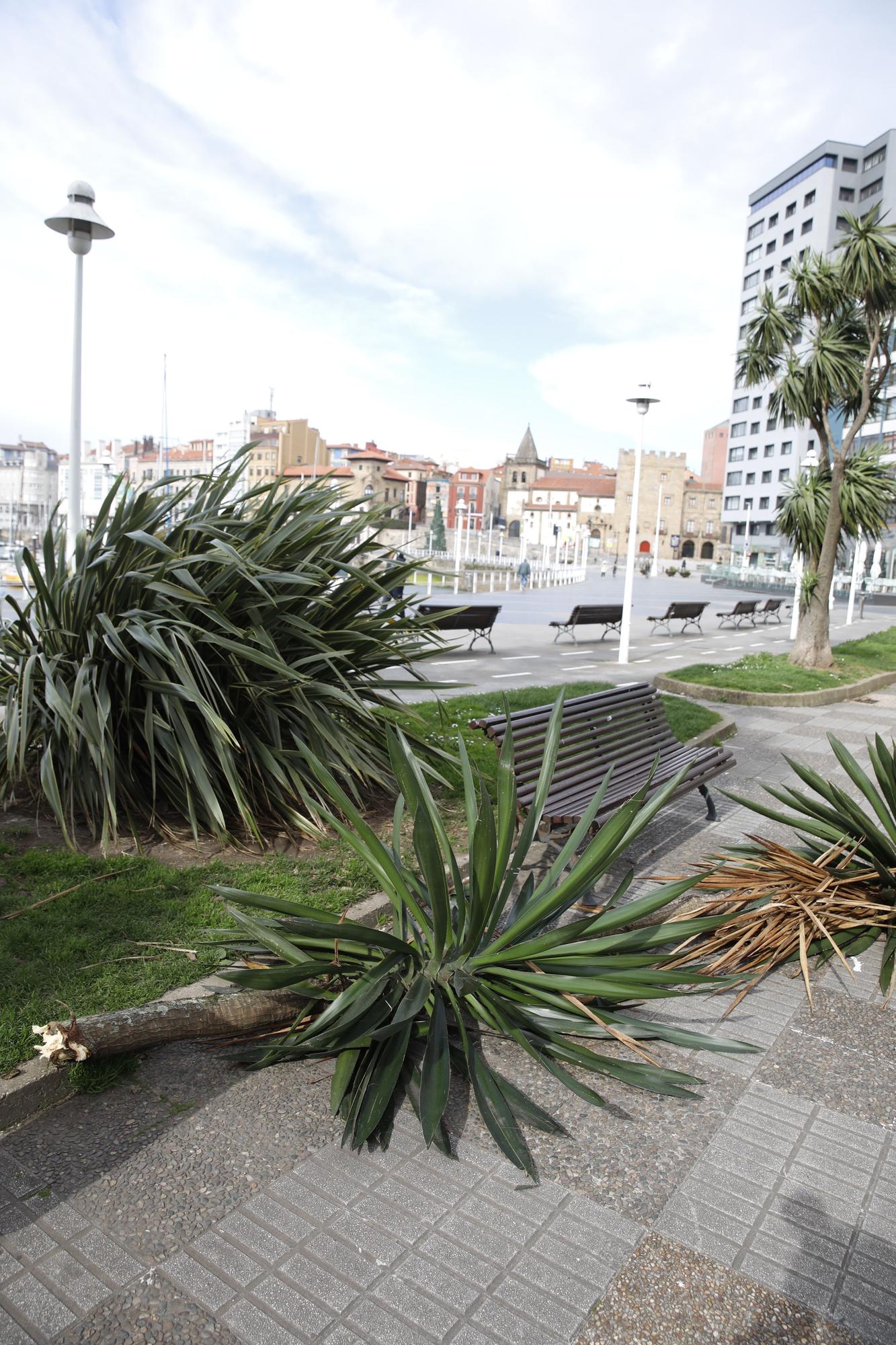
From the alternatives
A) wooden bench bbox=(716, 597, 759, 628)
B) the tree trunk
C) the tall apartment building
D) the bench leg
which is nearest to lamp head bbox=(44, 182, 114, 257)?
the bench leg

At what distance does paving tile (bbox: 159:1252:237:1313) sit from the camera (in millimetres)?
2029

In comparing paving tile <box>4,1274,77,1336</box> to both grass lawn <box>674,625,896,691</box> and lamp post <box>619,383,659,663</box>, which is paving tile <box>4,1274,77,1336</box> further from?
lamp post <box>619,383,659,663</box>

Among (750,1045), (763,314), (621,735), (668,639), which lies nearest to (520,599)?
(668,639)

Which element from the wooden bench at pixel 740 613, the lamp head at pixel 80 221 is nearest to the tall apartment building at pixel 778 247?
the wooden bench at pixel 740 613

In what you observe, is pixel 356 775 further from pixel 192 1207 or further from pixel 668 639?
pixel 668 639

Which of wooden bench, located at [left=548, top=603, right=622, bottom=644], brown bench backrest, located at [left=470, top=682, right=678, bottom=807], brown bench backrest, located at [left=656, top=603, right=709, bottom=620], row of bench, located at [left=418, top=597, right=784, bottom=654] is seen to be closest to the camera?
brown bench backrest, located at [left=470, top=682, right=678, bottom=807]

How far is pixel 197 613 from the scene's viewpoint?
187 inches

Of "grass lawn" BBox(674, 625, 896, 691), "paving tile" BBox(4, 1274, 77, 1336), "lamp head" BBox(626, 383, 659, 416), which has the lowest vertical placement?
"paving tile" BBox(4, 1274, 77, 1336)

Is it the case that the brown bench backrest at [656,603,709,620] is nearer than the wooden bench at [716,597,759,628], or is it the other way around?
the brown bench backrest at [656,603,709,620]

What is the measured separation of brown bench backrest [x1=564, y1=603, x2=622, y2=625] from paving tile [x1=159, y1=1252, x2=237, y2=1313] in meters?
15.2

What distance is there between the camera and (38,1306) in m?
1.99

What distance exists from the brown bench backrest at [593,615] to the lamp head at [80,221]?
1075 cm

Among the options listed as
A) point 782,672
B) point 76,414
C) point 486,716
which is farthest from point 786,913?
point 782,672

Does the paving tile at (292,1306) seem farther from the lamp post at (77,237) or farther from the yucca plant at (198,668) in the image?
the lamp post at (77,237)
